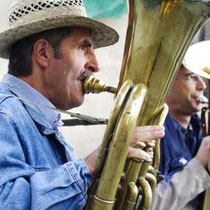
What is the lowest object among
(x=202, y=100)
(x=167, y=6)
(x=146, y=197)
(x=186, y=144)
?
(x=186, y=144)

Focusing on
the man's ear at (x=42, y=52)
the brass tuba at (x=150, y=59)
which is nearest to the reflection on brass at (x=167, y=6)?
the brass tuba at (x=150, y=59)

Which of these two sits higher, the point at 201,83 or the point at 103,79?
the point at 201,83

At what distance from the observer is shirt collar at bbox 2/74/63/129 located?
127cm

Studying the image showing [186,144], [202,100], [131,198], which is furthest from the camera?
[202,100]

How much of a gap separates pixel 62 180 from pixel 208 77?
1.01 meters

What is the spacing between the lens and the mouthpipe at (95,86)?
1.30m

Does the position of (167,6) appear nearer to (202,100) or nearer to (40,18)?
(40,18)

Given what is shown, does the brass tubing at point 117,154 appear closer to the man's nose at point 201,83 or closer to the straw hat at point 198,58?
the straw hat at point 198,58

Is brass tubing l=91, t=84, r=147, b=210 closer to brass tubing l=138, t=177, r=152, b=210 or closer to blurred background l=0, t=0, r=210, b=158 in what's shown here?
brass tubing l=138, t=177, r=152, b=210

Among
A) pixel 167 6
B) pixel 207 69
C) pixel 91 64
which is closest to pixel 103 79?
pixel 207 69

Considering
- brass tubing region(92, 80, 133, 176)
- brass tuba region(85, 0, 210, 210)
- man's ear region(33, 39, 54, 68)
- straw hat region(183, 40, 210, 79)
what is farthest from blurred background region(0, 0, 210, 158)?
brass tubing region(92, 80, 133, 176)

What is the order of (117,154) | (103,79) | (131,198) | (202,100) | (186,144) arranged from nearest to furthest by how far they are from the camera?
1. (117,154)
2. (131,198)
3. (186,144)
4. (202,100)
5. (103,79)

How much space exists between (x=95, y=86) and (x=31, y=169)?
1.04 feet

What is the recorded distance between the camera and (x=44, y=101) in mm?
1339
